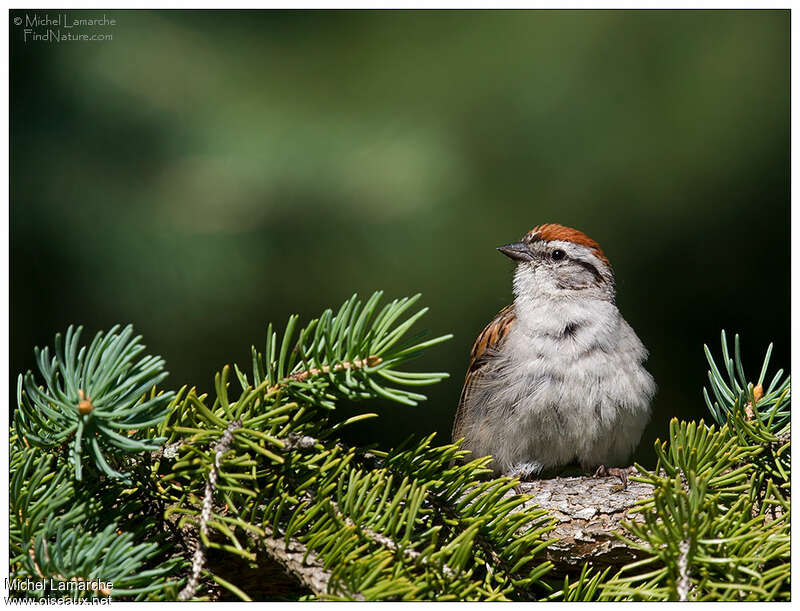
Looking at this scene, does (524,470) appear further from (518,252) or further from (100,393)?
(100,393)

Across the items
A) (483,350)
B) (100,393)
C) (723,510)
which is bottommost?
(723,510)

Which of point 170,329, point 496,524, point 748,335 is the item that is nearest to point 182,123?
point 170,329

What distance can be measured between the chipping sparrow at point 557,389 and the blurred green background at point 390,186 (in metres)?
0.38

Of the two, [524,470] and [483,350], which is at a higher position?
[483,350]

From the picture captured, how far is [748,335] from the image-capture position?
2.91 m

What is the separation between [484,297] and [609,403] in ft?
3.07

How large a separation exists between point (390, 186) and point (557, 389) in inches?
39.9

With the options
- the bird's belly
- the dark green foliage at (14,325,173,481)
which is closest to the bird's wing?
the bird's belly

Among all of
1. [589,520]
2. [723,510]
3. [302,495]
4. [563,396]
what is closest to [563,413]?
[563,396]

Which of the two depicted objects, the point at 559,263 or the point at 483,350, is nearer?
the point at 483,350

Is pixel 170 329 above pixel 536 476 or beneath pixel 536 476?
above

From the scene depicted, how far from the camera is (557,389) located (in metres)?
1.92

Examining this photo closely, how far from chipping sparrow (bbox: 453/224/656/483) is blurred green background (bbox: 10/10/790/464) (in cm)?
38
